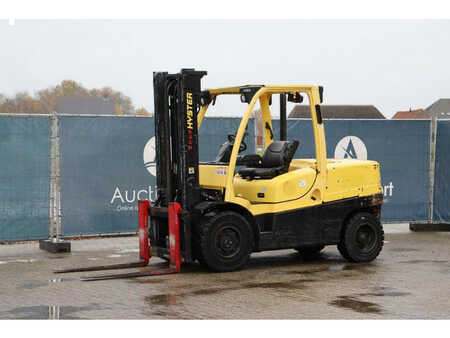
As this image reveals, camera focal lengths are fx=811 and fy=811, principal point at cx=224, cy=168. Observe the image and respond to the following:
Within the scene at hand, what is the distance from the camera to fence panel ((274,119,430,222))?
55.4 feet

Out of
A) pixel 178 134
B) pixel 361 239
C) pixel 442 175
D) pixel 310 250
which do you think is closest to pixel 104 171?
pixel 178 134

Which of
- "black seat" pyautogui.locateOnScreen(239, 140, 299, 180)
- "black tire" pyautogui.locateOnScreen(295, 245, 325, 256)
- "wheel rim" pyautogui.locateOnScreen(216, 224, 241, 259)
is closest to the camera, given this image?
"wheel rim" pyautogui.locateOnScreen(216, 224, 241, 259)

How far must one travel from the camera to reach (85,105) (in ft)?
262

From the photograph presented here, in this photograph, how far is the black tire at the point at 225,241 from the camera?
11.3 meters

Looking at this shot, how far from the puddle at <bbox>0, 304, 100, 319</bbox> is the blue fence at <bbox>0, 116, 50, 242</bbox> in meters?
5.66

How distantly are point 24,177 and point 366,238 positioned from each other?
6.08m

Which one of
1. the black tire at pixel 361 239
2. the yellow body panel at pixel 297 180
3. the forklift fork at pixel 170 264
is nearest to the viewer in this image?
the forklift fork at pixel 170 264

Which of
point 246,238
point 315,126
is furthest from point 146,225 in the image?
point 315,126

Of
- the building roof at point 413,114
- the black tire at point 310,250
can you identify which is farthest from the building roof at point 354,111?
the black tire at point 310,250

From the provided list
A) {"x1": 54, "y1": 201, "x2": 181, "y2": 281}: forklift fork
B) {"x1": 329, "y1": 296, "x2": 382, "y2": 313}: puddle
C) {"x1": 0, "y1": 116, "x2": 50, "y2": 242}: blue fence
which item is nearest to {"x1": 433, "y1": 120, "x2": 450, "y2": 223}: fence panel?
{"x1": 54, "y1": 201, "x2": 181, "y2": 281}: forklift fork

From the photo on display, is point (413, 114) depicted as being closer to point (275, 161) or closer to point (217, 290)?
point (275, 161)

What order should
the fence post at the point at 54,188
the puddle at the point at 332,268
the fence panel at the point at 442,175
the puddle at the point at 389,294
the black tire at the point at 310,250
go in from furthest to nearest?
the fence panel at the point at 442,175 < the fence post at the point at 54,188 < the black tire at the point at 310,250 < the puddle at the point at 332,268 < the puddle at the point at 389,294

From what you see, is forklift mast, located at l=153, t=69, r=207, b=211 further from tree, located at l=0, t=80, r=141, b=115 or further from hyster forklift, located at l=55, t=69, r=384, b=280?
tree, located at l=0, t=80, r=141, b=115

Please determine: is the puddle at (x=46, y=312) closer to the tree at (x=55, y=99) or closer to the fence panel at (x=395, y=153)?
the fence panel at (x=395, y=153)
